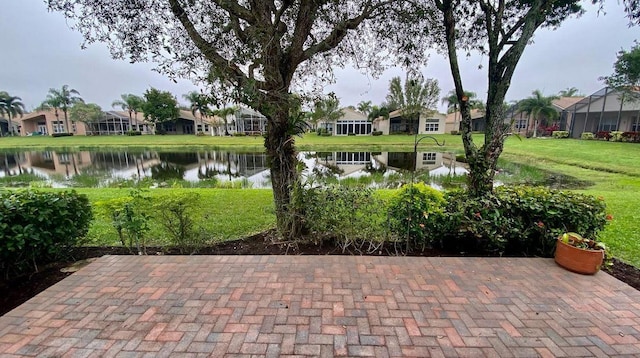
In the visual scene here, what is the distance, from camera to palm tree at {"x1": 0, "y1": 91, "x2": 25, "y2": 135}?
1655 inches

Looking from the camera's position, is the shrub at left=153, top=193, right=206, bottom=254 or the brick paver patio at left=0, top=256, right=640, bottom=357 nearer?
the brick paver patio at left=0, top=256, right=640, bottom=357

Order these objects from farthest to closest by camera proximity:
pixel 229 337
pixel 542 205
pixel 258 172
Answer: pixel 258 172
pixel 542 205
pixel 229 337

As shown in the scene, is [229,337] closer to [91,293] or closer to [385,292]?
[385,292]

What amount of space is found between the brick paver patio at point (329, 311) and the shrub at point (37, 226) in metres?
0.51

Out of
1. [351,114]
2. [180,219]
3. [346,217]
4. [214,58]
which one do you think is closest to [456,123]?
[351,114]

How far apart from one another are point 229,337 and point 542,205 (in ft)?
12.6

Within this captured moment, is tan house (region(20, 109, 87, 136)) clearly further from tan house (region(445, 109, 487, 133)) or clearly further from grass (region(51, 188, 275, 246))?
tan house (region(445, 109, 487, 133))

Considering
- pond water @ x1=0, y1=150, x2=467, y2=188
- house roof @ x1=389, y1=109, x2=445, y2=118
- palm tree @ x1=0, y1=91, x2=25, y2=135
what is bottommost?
pond water @ x1=0, y1=150, x2=467, y2=188

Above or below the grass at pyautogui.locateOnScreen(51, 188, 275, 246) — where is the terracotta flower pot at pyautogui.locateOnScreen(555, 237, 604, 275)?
above

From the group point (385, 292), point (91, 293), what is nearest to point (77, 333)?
point (91, 293)

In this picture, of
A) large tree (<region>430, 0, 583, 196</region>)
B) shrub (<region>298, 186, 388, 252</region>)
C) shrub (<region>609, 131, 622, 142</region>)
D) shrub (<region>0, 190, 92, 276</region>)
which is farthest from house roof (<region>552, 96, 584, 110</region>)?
shrub (<region>0, 190, 92, 276</region>)

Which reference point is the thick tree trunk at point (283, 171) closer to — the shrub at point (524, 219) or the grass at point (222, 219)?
the grass at point (222, 219)

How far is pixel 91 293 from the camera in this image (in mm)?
2926

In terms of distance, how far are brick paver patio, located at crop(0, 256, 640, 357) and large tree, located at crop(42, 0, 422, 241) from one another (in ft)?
4.70
